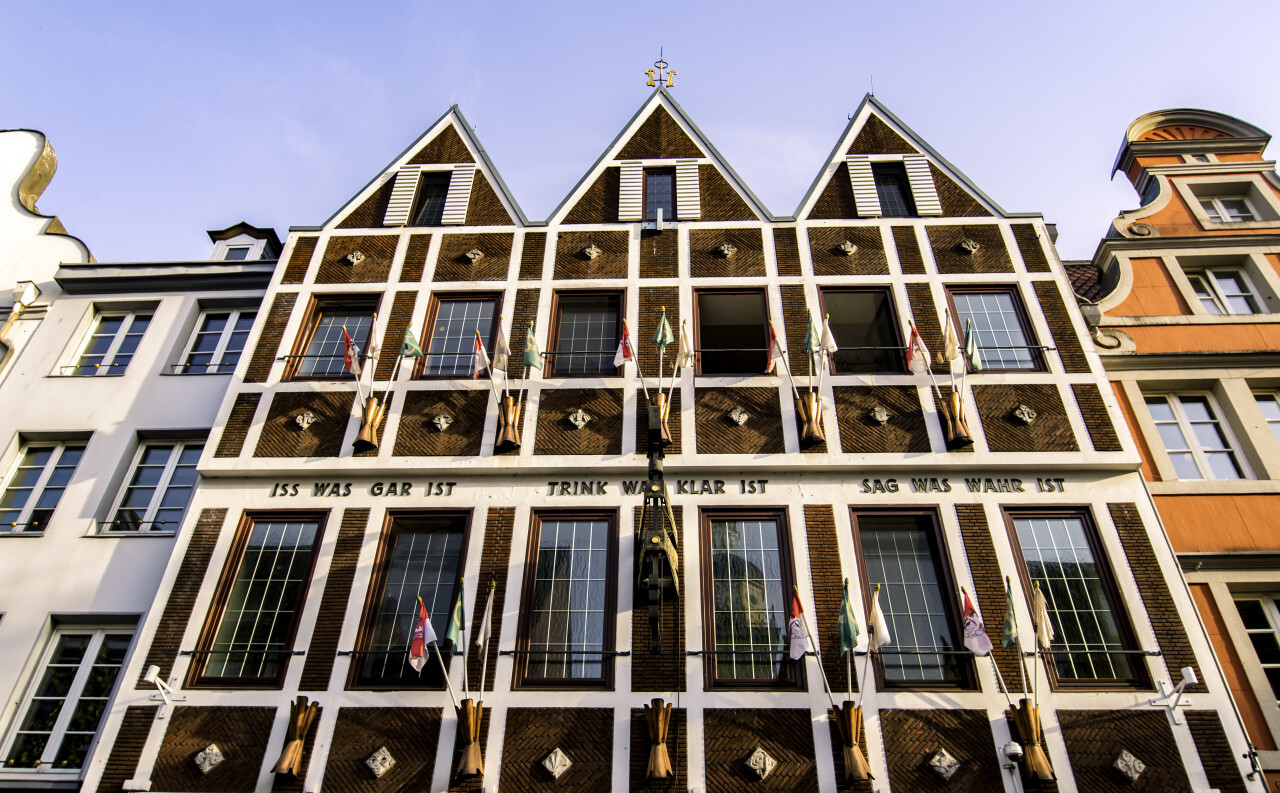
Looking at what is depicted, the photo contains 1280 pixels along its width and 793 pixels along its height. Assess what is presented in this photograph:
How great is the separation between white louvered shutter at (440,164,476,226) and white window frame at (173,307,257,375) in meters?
4.89

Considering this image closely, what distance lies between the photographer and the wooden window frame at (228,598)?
1417 cm

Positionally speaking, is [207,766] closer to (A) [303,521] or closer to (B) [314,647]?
(B) [314,647]

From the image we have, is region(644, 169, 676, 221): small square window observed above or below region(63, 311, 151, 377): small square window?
above

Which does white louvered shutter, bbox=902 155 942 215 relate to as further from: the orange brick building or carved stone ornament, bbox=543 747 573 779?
carved stone ornament, bbox=543 747 573 779

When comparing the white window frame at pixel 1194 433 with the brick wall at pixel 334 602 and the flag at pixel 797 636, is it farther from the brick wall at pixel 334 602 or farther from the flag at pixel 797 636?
the brick wall at pixel 334 602

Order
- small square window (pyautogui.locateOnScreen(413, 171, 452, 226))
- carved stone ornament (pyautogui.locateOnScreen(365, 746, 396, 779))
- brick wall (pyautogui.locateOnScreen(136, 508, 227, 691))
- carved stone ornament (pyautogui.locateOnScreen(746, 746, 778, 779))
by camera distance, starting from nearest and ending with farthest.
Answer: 1. carved stone ornament (pyautogui.locateOnScreen(746, 746, 778, 779))
2. carved stone ornament (pyautogui.locateOnScreen(365, 746, 396, 779))
3. brick wall (pyautogui.locateOnScreen(136, 508, 227, 691))
4. small square window (pyautogui.locateOnScreen(413, 171, 452, 226))

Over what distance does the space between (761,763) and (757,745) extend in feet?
0.94

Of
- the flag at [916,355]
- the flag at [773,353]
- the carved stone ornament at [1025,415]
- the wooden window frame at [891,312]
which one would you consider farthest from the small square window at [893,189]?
the carved stone ornament at [1025,415]

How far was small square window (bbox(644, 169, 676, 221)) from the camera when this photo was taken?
2055 cm

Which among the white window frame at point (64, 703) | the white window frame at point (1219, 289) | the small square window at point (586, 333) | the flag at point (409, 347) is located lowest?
the white window frame at point (64, 703)

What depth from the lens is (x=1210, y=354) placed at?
685 inches

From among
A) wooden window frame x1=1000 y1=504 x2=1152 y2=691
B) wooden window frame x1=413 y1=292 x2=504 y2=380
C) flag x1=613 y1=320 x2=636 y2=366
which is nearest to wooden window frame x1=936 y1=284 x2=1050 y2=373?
wooden window frame x1=1000 y1=504 x2=1152 y2=691

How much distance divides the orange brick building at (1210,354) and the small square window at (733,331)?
6604 millimetres

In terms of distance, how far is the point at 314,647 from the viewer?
565 inches
